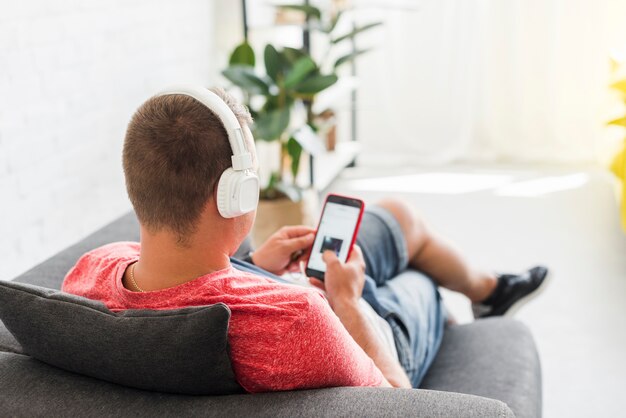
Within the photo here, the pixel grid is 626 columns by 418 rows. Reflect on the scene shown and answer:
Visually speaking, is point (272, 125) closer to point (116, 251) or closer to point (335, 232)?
point (335, 232)

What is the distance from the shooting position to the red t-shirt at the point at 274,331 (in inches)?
37.4

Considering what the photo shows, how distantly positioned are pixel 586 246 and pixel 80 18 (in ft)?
6.55

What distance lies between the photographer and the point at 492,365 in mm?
1438

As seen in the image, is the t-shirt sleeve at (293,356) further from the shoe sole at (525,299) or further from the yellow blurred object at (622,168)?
the yellow blurred object at (622,168)

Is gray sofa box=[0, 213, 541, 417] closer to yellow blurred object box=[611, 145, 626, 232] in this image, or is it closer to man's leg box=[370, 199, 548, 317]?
man's leg box=[370, 199, 548, 317]

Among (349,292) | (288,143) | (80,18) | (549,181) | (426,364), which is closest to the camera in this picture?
(349,292)

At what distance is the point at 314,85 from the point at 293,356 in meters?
1.84

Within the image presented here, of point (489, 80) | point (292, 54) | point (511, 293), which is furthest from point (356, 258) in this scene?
point (489, 80)

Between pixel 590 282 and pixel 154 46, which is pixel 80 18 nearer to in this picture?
pixel 154 46

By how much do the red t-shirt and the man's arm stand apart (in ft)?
0.52

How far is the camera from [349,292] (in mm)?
1288

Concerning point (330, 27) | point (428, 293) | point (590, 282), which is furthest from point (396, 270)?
point (330, 27)

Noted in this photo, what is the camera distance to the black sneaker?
1970 mm

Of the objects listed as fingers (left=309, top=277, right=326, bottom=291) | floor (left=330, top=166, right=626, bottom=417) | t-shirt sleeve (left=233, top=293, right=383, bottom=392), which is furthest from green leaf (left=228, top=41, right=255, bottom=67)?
t-shirt sleeve (left=233, top=293, right=383, bottom=392)
